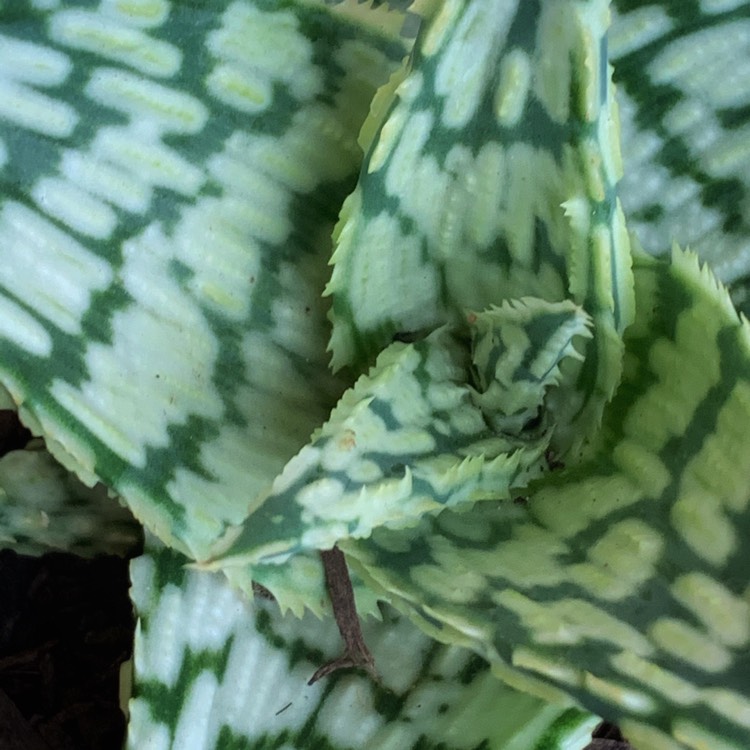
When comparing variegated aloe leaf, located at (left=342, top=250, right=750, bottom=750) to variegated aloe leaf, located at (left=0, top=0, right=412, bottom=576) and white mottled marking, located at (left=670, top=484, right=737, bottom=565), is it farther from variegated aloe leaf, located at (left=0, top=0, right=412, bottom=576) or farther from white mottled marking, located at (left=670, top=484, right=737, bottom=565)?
variegated aloe leaf, located at (left=0, top=0, right=412, bottom=576)

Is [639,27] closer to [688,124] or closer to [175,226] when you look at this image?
[688,124]

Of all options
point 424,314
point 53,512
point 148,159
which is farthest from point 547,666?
point 53,512

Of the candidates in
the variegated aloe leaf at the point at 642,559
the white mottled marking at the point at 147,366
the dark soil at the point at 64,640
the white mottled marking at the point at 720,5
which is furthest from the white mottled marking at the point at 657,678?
the dark soil at the point at 64,640

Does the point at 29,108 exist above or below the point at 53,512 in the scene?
above

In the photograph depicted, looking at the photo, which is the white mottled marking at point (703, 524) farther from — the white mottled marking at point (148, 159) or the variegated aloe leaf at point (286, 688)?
the white mottled marking at point (148, 159)

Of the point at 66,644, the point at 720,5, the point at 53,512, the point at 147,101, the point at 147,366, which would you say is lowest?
the point at 66,644

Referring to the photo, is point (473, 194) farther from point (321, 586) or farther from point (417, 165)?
point (321, 586)
